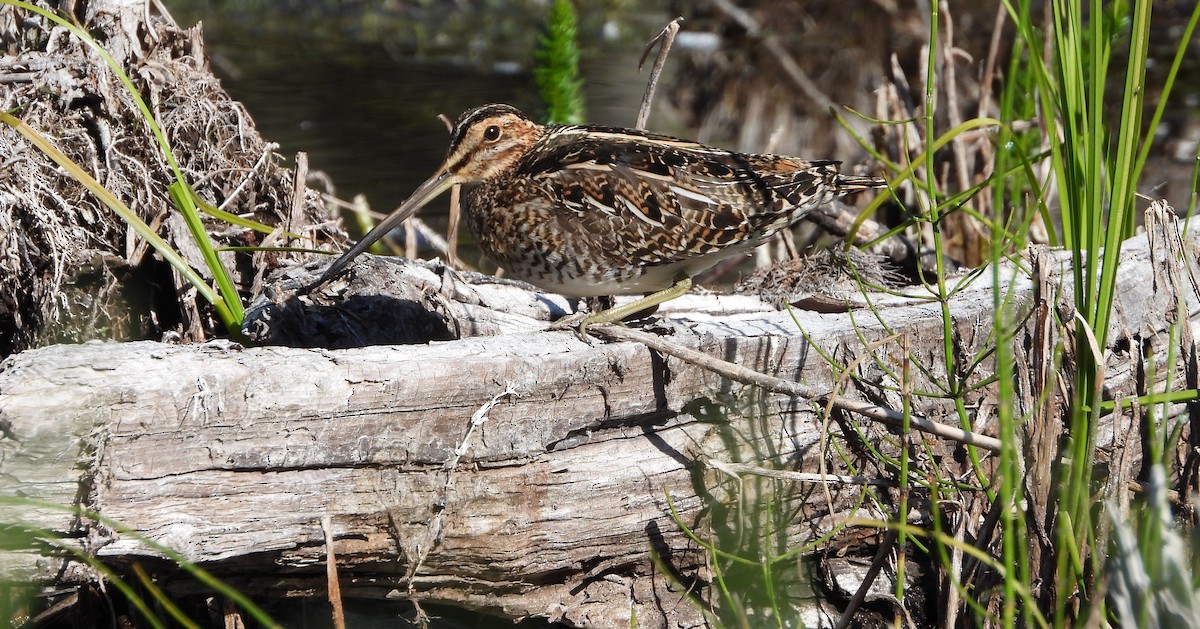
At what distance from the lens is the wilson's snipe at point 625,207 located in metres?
3.24

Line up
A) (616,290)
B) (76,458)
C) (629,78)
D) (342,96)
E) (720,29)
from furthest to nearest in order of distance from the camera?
(720,29) → (629,78) → (342,96) → (616,290) → (76,458)

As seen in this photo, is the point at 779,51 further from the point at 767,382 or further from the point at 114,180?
the point at 767,382

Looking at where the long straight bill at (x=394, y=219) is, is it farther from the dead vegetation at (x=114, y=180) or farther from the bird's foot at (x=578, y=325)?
the bird's foot at (x=578, y=325)

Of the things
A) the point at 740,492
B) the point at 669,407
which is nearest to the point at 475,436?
the point at 669,407

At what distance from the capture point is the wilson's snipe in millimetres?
3240

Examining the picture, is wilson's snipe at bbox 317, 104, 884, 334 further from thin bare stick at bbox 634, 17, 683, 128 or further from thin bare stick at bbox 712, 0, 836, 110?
thin bare stick at bbox 712, 0, 836, 110

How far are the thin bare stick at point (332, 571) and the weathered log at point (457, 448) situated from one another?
4cm

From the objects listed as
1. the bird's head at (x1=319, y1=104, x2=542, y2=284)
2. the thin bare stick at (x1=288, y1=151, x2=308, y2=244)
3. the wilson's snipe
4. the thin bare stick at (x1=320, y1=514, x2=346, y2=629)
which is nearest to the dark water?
the thin bare stick at (x1=288, y1=151, x2=308, y2=244)

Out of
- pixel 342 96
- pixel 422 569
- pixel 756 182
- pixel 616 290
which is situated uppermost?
pixel 342 96

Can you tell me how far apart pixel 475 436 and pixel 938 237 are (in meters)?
1.14

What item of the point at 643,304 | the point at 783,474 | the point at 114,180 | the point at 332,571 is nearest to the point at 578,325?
the point at 643,304

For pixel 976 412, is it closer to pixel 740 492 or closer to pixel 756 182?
pixel 740 492

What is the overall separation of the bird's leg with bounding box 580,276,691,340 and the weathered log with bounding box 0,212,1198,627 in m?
0.19

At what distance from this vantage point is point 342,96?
25.3ft
